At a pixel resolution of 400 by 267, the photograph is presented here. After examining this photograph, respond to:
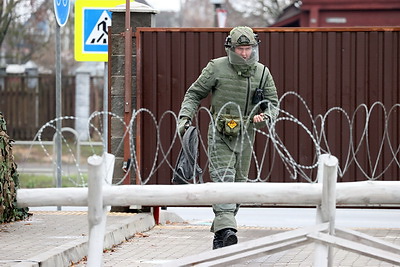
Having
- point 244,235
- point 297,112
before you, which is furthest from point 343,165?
point 244,235

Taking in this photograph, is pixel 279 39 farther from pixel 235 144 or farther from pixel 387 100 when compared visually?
pixel 235 144

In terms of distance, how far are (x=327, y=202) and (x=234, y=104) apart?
2.98 metres

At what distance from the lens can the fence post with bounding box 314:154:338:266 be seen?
770 cm

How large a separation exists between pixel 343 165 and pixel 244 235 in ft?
5.53

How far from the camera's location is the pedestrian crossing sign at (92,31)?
15289 mm

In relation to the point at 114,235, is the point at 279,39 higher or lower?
higher

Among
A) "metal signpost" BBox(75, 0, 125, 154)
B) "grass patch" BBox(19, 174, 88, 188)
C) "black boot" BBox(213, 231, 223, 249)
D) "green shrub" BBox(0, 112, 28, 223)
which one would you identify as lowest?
"grass patch" BBox(19, 174, 88, 188)

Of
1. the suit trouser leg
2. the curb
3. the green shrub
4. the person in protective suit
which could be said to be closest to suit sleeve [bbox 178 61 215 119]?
the person in protective suit

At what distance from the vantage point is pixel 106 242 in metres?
11.4

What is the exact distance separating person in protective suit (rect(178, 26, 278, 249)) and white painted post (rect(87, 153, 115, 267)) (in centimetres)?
257

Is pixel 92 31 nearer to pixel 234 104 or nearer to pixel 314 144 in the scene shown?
pixel 314 144

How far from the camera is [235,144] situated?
1072cm

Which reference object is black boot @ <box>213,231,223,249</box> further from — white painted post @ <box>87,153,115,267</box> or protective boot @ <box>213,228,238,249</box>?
white painted post @ <box>87,153,115,267</box>

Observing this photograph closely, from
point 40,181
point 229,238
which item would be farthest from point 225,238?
point 40,181
